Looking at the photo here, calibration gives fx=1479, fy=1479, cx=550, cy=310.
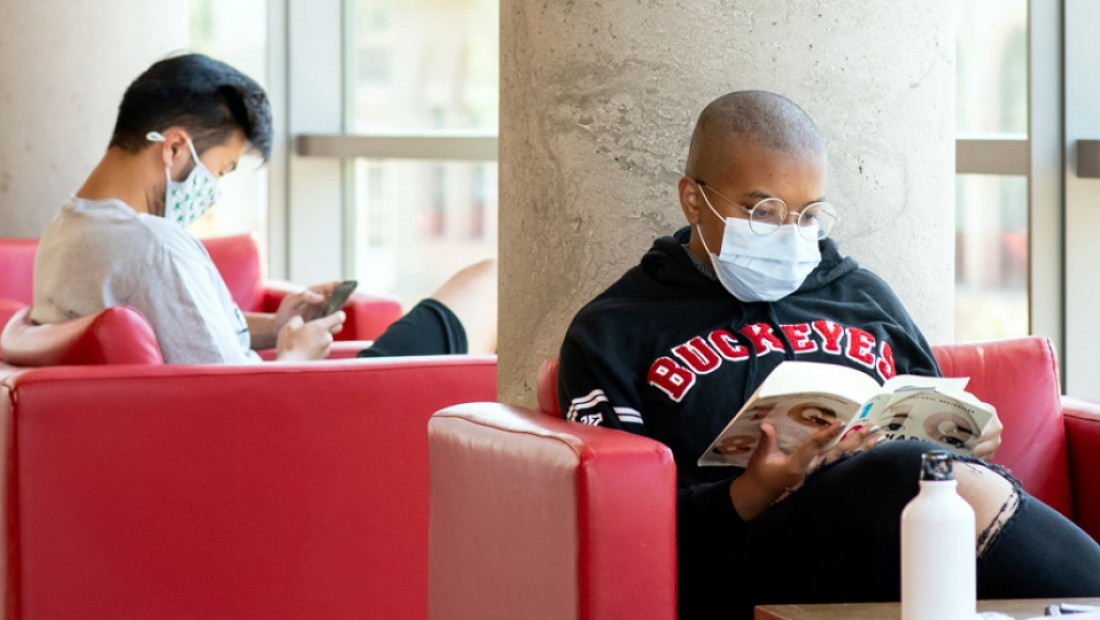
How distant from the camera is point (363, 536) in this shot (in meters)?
3.04

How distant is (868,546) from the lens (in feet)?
6.43

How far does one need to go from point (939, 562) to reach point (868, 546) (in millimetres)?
554

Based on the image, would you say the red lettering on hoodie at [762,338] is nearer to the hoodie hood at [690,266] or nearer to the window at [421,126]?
the hoodie hood at [690,266]

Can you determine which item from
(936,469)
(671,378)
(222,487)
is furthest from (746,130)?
(222,487)

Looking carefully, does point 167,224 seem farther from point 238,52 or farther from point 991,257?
point 238,52

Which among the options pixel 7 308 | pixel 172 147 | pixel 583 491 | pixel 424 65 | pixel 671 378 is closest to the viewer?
Result: pixel 583 491

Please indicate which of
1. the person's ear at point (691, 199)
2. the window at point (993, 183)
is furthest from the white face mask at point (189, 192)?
the window at point (993, 183)

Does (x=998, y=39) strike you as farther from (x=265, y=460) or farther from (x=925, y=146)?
(x=265, y=460)

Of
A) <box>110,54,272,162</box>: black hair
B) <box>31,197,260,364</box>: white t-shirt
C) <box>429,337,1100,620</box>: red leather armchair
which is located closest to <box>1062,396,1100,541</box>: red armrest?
<box>429,337,1100,620</box>: red leather armchair

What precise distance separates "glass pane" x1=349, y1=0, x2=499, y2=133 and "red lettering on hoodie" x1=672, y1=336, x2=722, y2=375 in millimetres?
4014

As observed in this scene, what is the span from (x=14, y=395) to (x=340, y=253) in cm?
451

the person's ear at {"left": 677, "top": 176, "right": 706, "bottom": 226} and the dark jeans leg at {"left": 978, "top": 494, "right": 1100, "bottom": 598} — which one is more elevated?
the person's ear at {"left": 677, "top": 176, "right": 706, "bottom": 226}

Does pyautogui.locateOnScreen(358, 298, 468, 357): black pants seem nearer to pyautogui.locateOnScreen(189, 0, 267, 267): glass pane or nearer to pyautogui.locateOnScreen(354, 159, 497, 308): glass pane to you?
pyautogui.locateOnScreen(354, 159, 497, 308): glass pane

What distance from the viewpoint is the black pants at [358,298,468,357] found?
369 cm
